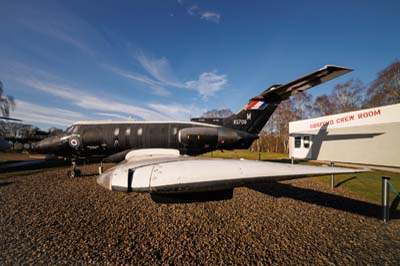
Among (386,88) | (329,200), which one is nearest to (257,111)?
(329,200)

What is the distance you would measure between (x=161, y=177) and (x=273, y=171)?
180cm

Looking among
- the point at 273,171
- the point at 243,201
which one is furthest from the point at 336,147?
the point at 273,171

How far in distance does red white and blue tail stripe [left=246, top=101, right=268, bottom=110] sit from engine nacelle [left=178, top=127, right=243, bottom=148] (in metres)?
1.50

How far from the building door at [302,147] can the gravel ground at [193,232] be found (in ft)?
47.7

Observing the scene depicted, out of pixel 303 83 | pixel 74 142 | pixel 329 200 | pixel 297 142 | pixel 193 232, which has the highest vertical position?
pixel 303 83

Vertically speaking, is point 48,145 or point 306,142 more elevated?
point 306,142

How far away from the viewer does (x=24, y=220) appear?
392 centimetres

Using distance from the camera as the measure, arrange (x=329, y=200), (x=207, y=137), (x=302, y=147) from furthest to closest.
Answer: (x=302, y=147) < (x=207, y=137) < (x=329, y=200)

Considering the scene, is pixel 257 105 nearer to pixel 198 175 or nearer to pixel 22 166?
pixel 198 175

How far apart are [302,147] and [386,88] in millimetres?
14750

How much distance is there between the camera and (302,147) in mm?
18875

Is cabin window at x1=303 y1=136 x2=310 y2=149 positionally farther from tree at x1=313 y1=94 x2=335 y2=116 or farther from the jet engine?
the jet engine

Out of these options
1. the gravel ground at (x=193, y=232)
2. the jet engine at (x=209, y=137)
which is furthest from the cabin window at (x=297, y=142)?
the jet engine at (x=209, y=137)

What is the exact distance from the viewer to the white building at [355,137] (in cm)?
1181
